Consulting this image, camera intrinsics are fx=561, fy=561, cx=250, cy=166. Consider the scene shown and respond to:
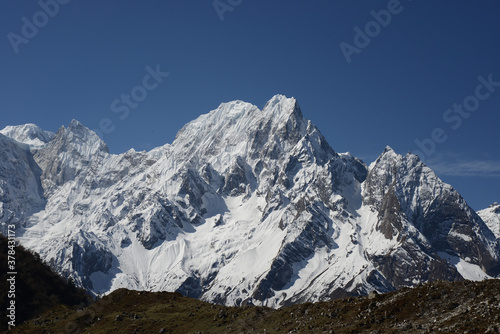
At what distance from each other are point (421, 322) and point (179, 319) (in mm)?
28728

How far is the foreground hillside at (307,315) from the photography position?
4559cm

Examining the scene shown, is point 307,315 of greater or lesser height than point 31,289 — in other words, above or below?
below

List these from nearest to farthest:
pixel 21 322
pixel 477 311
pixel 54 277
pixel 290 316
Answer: pixel 477 311
pixel 290 316
pixel 21 322
pixel 54 277

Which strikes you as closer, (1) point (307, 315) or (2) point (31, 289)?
(1) point (307, 315)

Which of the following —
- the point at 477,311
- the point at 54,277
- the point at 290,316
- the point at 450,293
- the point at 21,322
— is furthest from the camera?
the point at 54,277

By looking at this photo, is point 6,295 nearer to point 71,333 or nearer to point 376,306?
point 71,333

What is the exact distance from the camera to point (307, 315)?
55.3m

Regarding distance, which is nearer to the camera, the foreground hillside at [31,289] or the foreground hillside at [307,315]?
the foreground hillside at [307,315]

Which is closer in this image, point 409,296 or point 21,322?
point 409,296

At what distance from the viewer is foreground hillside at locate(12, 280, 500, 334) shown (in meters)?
45.6

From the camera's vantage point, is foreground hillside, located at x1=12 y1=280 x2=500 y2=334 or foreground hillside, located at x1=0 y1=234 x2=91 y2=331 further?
foreground hillside, located at x1=0 y1=234 x2=91 y2=331

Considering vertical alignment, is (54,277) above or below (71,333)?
above

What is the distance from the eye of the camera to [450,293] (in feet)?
164

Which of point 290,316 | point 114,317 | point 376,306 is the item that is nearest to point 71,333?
point 114,317
